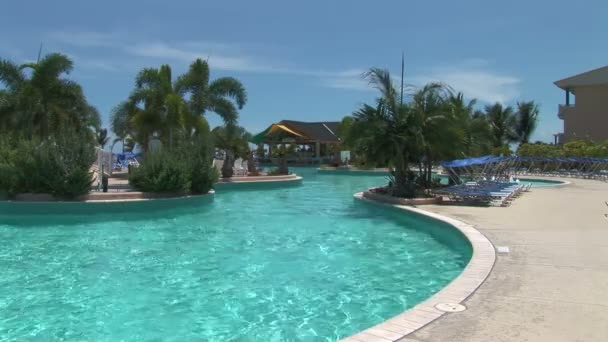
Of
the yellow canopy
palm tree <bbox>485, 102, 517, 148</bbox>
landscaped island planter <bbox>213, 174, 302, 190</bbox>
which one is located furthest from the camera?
the yellow canopy

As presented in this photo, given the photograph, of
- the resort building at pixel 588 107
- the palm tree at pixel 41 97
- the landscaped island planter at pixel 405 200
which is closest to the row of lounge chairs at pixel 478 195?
the landscaped island planter at pixel 405 200

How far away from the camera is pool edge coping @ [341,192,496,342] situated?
4055 mm

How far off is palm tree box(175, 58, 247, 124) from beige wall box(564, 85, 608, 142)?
27551 mm

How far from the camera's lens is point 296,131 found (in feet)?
167

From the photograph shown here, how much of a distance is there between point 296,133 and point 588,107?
2473 centimetres

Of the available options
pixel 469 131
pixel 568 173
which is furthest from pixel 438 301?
pixel 568 173

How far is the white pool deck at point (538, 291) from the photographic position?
4.08 metres

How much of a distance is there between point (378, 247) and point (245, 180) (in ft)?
50.0

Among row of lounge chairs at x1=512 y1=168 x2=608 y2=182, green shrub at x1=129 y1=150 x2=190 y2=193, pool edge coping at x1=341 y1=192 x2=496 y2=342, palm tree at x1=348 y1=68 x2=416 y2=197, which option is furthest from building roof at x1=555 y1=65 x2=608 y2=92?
pool edge coping at x1=341 y1=192 x2=496 y2=342

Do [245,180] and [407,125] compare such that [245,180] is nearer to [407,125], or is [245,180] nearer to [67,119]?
[67,119]

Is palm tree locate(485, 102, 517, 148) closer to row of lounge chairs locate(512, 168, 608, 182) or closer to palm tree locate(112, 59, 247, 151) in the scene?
row of lounge chairs locate(512, 168, 608, 182)

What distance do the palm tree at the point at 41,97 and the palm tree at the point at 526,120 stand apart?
127 ft

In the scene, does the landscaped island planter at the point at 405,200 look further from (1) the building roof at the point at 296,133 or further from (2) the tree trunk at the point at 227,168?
(1) the building roof at the point at 296,133

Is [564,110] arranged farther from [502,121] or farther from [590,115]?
[502,121]
